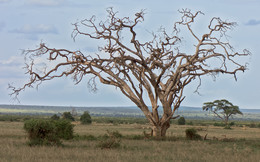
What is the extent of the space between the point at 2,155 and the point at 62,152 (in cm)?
255

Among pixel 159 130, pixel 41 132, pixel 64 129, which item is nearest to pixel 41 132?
pixel 41 132

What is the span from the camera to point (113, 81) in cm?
3183

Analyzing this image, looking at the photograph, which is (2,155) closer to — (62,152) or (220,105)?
(62,152)

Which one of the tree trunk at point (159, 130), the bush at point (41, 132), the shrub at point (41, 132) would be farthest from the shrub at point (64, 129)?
the tree trunk at point (159, 130)

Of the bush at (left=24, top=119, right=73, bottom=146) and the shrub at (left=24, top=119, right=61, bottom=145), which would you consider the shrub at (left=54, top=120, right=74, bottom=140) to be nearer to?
the bush at (left=24, top=119, right=73, bottom=146)

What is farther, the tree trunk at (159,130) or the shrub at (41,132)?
the tree trunk at (159,130)

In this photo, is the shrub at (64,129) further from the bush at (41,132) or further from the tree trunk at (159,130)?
the tree trunk at (159,130)

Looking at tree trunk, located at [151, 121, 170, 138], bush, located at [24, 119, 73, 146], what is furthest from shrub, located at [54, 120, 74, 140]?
tree trunk, located at [151, 121, 170, 138]

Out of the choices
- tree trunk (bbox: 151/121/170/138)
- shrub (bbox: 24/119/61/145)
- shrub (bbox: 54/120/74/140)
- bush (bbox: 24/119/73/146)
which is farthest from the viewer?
tree trunk (bbox: 151/121/170/138)

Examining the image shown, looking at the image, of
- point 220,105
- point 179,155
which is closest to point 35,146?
point 179,155

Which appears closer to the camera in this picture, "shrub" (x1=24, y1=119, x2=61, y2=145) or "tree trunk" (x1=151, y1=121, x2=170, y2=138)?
"shrub" (x1=24, y1=119, x2=61, y2=145)

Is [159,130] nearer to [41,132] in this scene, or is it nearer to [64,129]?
[64,129]

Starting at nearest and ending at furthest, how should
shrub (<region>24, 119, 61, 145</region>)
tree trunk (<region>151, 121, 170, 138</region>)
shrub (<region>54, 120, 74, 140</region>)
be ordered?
shrub (<region>24, 119, 61, 145</region>) < shrub (<region>54, 120, 74, 140</region>) < tree trunk (<region>151, 121, 170, 138</region>)

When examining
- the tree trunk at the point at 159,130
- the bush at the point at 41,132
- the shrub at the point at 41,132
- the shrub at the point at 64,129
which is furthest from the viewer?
the tree trunk at the point at 159,130
